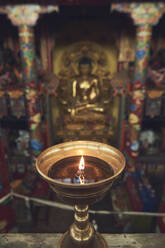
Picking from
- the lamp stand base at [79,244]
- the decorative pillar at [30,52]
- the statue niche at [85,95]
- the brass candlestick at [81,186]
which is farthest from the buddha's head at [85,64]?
the lamp stand base at [79,244]

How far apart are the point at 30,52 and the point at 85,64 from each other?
1668 mm

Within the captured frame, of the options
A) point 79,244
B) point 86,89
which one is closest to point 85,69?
point 86,89

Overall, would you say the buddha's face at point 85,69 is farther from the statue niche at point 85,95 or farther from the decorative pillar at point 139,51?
the decorative pillar at point 139,51

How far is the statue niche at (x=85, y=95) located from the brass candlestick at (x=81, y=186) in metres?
4.15

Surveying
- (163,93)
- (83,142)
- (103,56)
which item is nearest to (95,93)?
(103,56)

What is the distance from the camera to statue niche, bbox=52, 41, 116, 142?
5414 mm

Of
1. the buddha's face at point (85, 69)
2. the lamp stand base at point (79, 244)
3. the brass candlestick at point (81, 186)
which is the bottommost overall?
the lamp stand base at point (79, 244)

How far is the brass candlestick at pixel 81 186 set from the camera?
2.71 ft

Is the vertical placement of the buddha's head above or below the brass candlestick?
above

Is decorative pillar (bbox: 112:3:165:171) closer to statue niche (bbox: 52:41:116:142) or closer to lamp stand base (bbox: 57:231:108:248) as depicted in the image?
statue niche (bbox: 52:41:116:142)

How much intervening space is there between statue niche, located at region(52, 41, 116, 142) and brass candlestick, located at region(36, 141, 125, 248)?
415 centimetres

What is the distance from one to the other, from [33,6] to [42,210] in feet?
15.1

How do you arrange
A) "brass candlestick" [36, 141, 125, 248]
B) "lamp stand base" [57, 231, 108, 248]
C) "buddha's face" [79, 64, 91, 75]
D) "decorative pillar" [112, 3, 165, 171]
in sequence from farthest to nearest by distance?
"buddha's face" [79, 64, 91, 75] < "decorative pillar" [112, 3, 165, 171] < "lamp stand base" [57, 231, 108, 248] < "brass candlestick" [36, 141, 125, 248]

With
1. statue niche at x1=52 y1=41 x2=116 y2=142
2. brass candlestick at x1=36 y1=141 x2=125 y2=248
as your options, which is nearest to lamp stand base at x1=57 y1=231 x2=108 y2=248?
brass candlestick at x1=36 y1=141 x2=125 y2=248
